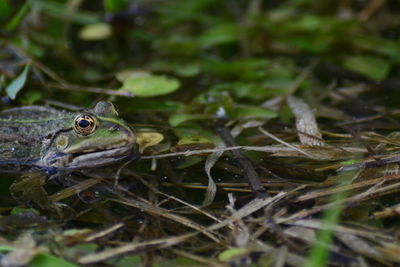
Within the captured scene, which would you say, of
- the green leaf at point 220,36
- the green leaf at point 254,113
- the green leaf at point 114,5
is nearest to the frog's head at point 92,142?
the green leaf at point 254,113

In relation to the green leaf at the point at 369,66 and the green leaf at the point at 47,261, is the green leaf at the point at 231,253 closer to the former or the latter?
the green leaf at the point at 47,261

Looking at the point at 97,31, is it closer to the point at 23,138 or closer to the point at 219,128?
the point at 23,138

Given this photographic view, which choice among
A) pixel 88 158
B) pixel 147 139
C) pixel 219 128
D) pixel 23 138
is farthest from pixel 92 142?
pixel 219 128

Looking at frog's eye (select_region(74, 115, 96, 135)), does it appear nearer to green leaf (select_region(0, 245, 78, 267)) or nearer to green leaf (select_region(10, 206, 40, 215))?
green leaf (select_region(10, 206, 40, 215))

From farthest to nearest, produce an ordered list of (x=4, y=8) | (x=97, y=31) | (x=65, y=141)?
1. (x=97, y=31)
2. (x=4, y=8)
3. (x=65, y=141)

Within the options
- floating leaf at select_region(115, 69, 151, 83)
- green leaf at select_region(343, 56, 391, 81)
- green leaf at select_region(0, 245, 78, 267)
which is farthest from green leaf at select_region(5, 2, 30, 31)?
green leaf at select_region(343, 56, 391, 81)

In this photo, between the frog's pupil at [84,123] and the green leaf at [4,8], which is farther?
the green leaf at [4,8]

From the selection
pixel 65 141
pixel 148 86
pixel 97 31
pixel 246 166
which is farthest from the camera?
pixel 97 31

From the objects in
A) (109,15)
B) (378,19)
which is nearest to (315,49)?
(378,19)
